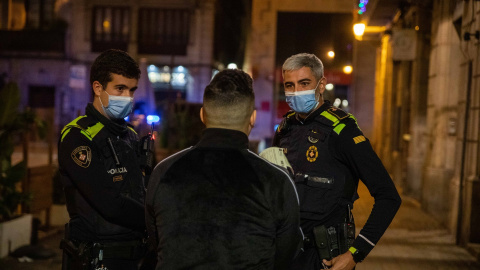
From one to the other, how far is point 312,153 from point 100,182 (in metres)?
1.36

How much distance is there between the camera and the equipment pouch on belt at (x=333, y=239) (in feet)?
11.6

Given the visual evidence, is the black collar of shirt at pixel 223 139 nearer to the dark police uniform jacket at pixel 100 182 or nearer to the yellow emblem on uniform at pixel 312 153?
the dark police uniform jacket at pixel 100 182

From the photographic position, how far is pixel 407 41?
15172 millimetres

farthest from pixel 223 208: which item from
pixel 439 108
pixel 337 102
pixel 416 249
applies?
pixel 337 102

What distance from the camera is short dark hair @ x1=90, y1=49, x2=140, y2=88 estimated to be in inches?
147

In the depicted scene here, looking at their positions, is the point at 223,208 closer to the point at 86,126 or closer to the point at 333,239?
the point at 333,239

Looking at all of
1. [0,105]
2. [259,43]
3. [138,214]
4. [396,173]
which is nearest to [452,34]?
→ [396,173]

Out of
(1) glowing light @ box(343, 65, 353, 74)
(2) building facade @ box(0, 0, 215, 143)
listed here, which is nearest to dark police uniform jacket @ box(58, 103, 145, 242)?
(1) glowing light @ box(343, 65, 353, 74)

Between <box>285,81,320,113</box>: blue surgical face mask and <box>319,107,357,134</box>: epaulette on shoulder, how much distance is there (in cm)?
13

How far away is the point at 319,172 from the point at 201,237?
1.39 metres

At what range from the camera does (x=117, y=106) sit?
12.5ft

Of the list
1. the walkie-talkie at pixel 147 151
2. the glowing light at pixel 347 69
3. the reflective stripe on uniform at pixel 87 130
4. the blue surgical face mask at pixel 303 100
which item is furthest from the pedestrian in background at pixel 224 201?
the glowing light at pixel 347 69

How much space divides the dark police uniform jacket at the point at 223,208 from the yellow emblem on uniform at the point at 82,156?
3.25 ft

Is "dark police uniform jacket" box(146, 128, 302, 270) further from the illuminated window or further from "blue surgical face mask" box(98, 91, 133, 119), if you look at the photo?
the illuminated window
